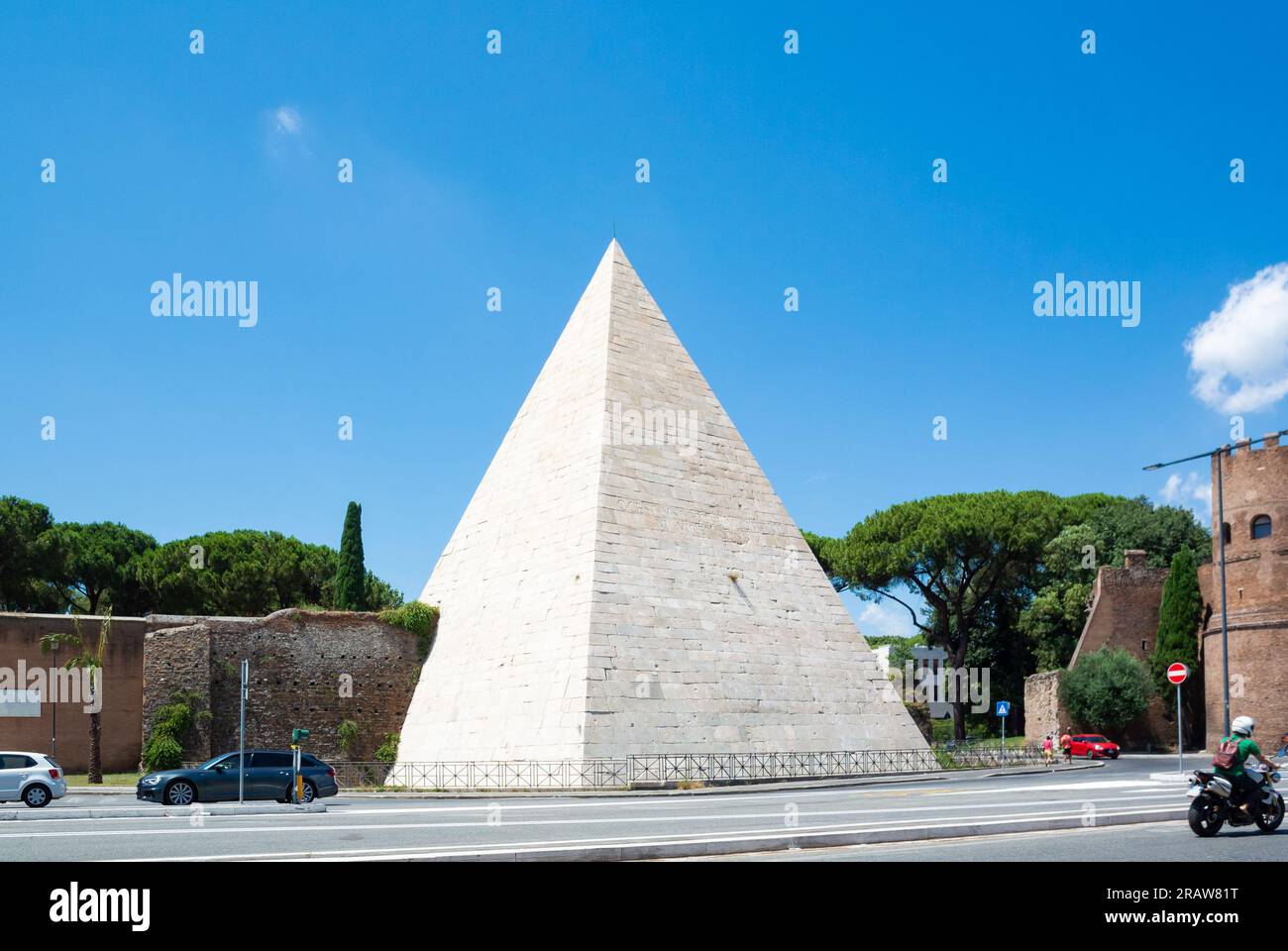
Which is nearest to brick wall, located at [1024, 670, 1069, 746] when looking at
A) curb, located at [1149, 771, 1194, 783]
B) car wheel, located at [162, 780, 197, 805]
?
curb, located at [1149, 771, 1194, 783]

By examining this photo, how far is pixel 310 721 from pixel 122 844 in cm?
1703

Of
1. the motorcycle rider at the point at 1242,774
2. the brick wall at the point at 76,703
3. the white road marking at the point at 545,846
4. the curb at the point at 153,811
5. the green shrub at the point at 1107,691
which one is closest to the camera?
the white road marking at the point at 545,846

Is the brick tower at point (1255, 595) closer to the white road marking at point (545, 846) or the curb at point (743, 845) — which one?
the curb at point (743, 845)

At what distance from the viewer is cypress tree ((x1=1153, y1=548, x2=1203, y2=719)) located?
40500 millimetres

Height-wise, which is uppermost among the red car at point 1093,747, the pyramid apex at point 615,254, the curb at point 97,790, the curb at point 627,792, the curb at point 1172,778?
the pyramid apex at point 615,254

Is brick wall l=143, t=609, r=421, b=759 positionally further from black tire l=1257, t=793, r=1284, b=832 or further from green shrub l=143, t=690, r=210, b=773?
black tire l=1257, t=793, r=1284, b=832

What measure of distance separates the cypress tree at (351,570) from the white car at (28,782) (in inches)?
570

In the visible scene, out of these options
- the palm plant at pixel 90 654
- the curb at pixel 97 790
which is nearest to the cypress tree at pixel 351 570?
the palm plant at pixel 90 654

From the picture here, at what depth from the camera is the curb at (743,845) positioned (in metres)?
8.37

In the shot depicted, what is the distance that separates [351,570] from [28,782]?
15.3 m

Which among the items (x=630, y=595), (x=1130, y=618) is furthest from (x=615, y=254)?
(x=1130, y=618)

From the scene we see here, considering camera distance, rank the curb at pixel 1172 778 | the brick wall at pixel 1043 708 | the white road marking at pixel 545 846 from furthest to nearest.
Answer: the brick wall at pixel 1043 708 → the curb at pixel 1172 778 → the white road marking at pixel 545 846

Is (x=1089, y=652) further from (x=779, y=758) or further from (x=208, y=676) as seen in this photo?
(x=208, y=676)
